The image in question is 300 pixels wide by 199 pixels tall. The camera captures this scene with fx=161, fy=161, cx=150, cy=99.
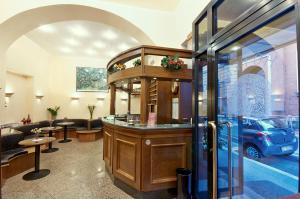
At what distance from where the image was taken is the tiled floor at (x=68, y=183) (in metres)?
2.81

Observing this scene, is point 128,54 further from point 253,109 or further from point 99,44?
point 99,44

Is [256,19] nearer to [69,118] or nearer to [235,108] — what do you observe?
[235,108]

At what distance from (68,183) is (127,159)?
143 centimetres

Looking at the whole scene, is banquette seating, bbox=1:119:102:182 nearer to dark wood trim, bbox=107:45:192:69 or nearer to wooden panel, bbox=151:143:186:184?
wooden panel, bbox=151:143:186:184

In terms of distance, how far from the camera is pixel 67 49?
762cm

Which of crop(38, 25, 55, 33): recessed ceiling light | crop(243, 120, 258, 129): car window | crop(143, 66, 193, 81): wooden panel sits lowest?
crop(243, 120, 258, 129): car window

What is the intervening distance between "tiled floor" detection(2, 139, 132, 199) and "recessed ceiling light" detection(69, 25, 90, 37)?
13.9ft

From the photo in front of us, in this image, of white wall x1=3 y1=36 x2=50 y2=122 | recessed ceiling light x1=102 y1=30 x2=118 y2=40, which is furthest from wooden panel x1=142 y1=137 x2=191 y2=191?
white wall x1=3 y1=36 x2=50 y2=122

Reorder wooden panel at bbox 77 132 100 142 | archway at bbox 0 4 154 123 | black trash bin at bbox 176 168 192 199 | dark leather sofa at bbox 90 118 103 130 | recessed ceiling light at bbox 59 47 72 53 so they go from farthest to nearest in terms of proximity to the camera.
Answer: dark leather sofa at bbox 90 118 103 130
recessed ceiling light at bbox 59 47 72 53
wooden panel at bbox 77 132 100 142
archway at bbox 0 4 154 123
black trash bin at bbox 176 168 192 199

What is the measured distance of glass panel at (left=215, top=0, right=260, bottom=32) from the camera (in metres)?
1.69

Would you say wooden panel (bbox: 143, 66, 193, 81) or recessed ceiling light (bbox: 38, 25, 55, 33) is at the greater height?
recessed ceiling light (bbox: 38, 25, 55, 33)

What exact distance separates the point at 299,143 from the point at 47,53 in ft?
31.2

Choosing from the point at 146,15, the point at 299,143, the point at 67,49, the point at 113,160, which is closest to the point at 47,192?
the point at 113,160

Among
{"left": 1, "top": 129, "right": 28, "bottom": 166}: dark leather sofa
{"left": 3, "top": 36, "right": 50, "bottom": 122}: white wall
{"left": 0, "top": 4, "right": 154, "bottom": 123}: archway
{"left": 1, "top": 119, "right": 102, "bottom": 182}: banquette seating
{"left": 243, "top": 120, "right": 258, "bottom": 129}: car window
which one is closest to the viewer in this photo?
{"left": 243, "top": 120, "right": 258, "bottom": 129}: car window
